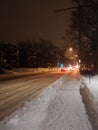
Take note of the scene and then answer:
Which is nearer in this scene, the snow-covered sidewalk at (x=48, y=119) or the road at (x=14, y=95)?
the snow-covered sidewalk at (x=48, y=119)

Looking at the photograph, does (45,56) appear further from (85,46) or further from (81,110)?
(81,110)

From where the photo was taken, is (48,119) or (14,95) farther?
(14,95)

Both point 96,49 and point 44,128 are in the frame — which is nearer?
point 44,128

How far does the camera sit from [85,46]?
2462 inches

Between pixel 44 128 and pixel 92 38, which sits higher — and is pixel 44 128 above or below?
below

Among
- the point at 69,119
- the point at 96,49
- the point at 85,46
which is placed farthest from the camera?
the point at 85,46

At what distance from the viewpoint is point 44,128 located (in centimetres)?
1083

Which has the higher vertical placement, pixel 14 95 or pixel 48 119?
pixel 14 95

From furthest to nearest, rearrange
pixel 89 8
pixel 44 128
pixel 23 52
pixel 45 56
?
pixel 45 56, pixel 23 52, pixel 89 8, pixel 44 128

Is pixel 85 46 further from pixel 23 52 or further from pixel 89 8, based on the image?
pixel 23 52

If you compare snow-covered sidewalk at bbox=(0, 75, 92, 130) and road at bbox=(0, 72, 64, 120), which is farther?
road at bbox=(0, 72, 64, 120)

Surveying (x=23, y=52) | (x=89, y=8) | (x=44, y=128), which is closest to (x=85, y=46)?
(x=89, y=8)

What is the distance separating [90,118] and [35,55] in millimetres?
169048

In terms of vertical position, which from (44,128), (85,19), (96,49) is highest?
(85,19)
